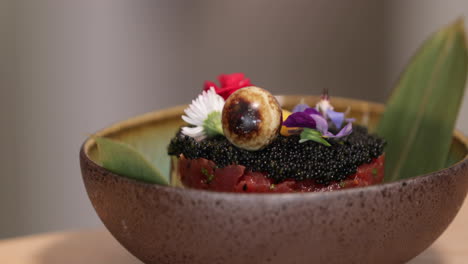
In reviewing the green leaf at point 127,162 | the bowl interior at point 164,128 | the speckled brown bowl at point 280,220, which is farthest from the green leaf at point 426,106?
the green leaf at point 127,162

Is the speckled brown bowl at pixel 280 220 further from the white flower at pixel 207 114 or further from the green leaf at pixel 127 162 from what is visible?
the white flower at pixel 207 114

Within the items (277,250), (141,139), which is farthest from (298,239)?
(141,139)

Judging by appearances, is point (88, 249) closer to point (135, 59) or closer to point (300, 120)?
point (300, 120)

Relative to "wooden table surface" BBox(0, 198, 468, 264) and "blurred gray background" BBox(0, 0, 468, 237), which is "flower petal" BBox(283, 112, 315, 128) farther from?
"blurred gray background" BBox(0, 0, 468, 237)

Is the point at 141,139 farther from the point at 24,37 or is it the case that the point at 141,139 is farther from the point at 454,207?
the point at 24,37

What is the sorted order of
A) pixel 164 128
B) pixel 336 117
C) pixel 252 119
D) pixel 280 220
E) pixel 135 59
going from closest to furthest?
pixel 280 220, pixel 252 119, pixel 336 117, pixel 164 128, pixel 135 59

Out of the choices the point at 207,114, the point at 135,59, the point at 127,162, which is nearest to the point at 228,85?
the point at 207,114
